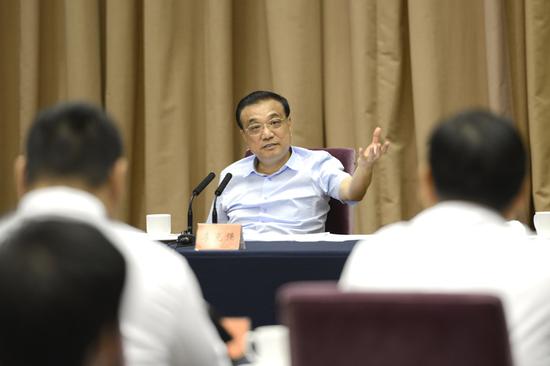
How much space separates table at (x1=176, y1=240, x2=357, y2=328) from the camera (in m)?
2.39

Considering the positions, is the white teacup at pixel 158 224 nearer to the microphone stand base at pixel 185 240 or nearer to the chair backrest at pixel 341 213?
the microphone stand base at pixel 185 240

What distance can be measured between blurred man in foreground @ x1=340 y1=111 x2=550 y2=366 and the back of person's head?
0.52 metres

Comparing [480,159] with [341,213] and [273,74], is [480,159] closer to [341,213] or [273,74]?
[341,213]

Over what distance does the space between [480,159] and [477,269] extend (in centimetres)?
19

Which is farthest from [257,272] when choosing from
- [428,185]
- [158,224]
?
[428,185]

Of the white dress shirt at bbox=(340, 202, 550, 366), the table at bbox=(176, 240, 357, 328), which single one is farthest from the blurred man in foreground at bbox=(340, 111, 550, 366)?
the table at bbox=(176, 240, 357, 328)

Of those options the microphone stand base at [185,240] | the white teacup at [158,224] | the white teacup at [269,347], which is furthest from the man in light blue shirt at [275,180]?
the white teacup at [269,347]

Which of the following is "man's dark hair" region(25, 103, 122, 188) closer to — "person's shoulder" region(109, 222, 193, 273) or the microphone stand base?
"person's shoulder" region(109, 222, 193, 273)

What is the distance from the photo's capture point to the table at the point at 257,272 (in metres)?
2.39

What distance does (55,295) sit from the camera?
0.78 meters

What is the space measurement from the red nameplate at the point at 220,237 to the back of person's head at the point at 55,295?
1.74 meters

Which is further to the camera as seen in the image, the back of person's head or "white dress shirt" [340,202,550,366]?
"white dress shirt" [340,202,550,366]

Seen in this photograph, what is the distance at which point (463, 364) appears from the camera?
1.06 meters

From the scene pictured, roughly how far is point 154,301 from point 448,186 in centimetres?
50
